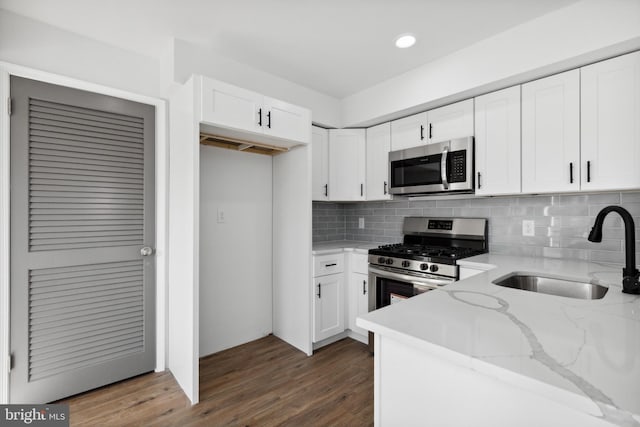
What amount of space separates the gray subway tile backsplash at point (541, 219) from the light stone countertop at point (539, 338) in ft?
3.53

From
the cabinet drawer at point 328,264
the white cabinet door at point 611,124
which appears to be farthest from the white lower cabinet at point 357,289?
the white cabinet door at point 611,124

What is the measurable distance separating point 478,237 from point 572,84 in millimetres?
Result: 1310

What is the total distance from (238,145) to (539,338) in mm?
2542

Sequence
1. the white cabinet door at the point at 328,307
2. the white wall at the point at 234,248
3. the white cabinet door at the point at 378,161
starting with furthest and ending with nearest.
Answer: the white cabinet door at the point at 378,161, the white cabinet door at the point at 328,307, the white wall at the point at 234,248

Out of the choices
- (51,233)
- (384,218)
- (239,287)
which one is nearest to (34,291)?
(51,233)

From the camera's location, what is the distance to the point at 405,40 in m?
2.24

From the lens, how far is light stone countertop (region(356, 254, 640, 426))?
0.60 m

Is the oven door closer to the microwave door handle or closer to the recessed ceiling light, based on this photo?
the microwave door handle

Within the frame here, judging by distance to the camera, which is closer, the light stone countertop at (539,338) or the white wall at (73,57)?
the light stone countertop at (539,338)

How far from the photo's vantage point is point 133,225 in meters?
2.37

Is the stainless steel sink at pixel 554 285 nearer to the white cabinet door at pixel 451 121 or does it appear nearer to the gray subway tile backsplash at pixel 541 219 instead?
the gray subway tile backsplash at pixel 541 219

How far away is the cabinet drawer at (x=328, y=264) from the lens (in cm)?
281

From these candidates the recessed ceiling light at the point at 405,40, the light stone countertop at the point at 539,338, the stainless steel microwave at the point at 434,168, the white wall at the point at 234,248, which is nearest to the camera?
the light stone countertop at the point at 539,338

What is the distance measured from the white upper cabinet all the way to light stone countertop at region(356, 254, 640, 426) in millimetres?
1737
